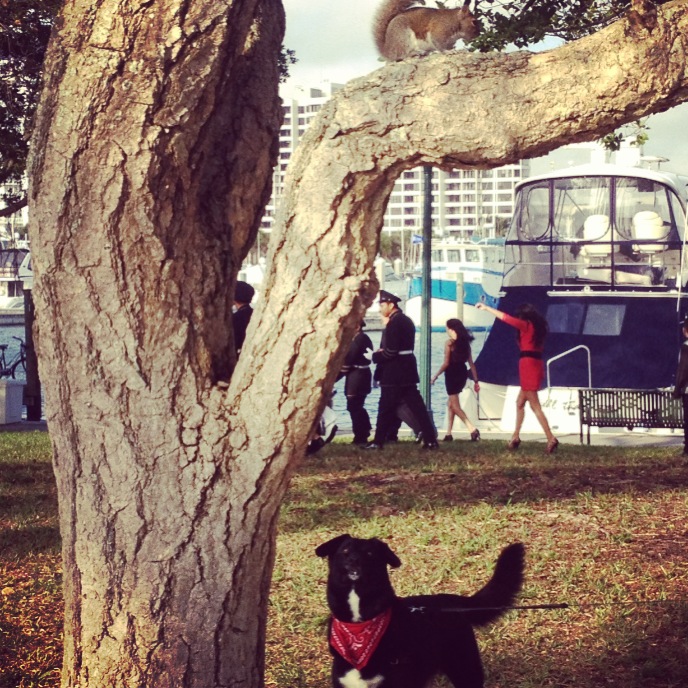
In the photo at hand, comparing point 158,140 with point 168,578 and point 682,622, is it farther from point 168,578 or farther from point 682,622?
point 682,622

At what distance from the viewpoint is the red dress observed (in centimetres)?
1258

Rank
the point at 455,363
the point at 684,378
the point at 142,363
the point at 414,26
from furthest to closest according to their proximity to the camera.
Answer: the point at 455,363 < the point at 684,378 < the point at 414,26 < the point at 142,363

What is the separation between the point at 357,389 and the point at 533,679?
8213 millimetres

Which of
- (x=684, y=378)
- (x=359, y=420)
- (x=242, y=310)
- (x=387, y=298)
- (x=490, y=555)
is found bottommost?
(x=490, y=555)

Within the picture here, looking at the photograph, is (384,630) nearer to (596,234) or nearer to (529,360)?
(529,360)

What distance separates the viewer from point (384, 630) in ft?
12.9

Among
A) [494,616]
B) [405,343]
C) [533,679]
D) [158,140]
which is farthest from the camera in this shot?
[405,343]

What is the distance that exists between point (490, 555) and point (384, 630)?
2907 millimetres

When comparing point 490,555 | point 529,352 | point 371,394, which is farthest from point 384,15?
point 371,394

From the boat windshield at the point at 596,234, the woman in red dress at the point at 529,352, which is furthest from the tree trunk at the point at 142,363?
the boat windshield at the point at 596,234

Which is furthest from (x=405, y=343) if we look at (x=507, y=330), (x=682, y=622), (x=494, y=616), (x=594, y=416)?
(x=507, y=330)

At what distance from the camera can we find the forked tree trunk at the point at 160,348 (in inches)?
137

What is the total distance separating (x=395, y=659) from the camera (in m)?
3.94

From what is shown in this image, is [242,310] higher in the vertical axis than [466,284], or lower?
lower
